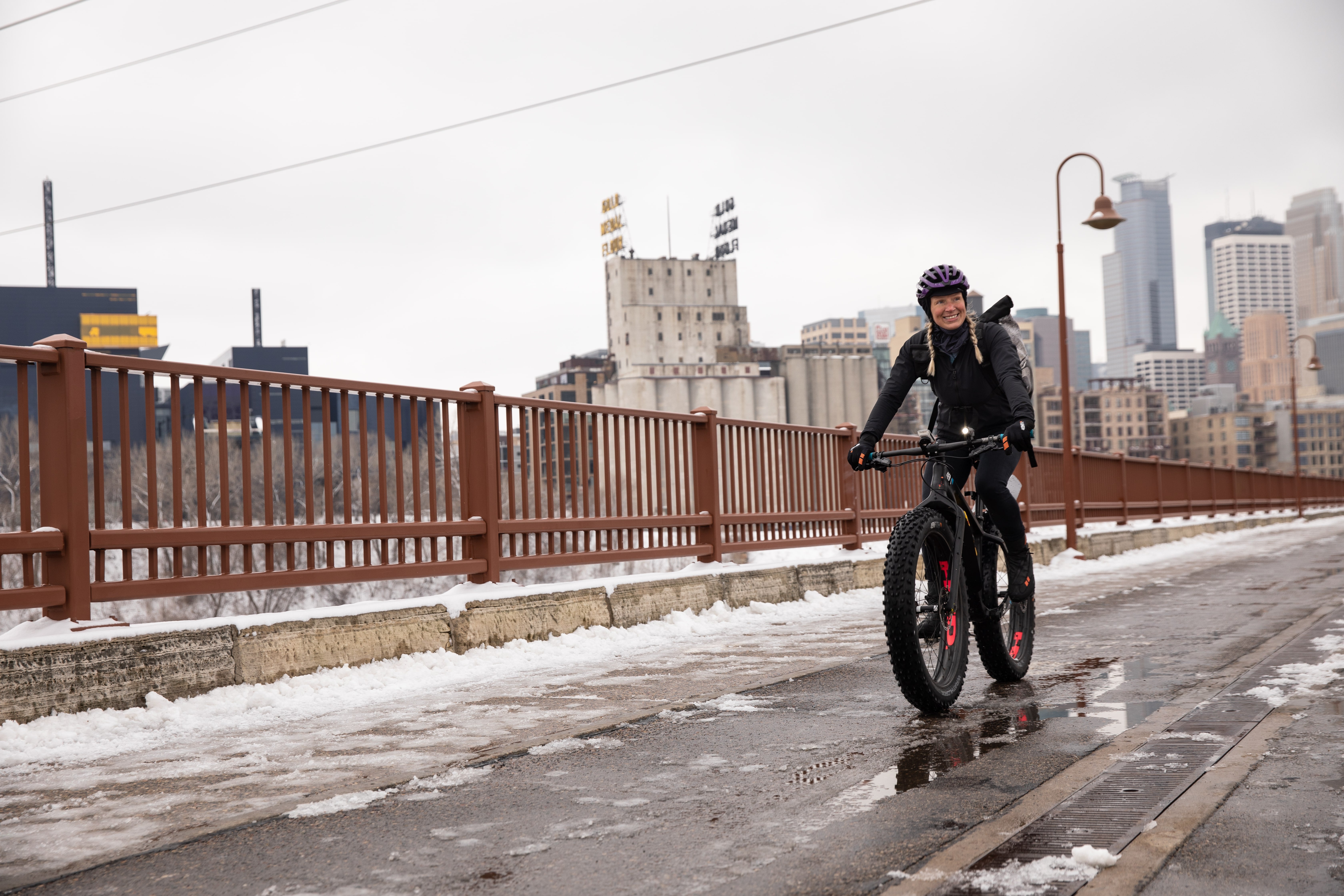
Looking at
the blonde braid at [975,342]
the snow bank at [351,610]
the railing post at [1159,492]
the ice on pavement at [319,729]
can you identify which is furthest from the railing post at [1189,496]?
the blonde braid at [975,342]

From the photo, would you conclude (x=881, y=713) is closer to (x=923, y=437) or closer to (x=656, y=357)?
(x=923, y=437)

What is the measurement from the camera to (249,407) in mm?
7074

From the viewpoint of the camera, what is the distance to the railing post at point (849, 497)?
43.4 ft

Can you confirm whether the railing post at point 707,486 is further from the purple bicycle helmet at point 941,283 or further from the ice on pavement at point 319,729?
the purple bicycle helmet at point 941,283

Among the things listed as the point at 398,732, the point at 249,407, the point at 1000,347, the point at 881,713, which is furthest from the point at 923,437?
the point at 249,407

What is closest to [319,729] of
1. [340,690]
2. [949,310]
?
[340,690]

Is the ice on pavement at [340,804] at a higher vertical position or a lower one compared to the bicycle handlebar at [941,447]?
lower

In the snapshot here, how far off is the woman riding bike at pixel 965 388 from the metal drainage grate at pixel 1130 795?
1184mm

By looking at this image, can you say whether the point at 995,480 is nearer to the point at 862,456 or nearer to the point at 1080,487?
the point at 862,456

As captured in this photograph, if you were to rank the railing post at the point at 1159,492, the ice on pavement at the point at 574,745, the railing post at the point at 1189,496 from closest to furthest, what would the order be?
the ice on pavement at the point at 574,745
the railing post at the point at 1159,492
the railing post at the point at 1189,496

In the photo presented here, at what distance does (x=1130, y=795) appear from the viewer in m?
3.81

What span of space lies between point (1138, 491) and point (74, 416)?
24368 millimetres

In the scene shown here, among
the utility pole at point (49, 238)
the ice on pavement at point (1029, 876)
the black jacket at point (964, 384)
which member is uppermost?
the utility pole at point (49, 238)

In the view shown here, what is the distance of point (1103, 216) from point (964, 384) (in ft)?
51.0
